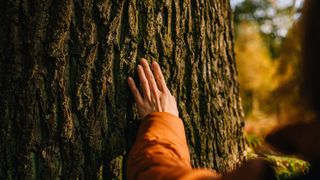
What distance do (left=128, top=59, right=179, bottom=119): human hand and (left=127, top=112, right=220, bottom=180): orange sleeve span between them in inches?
3.1

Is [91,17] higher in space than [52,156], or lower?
higher

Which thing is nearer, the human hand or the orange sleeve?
the orange sleeve

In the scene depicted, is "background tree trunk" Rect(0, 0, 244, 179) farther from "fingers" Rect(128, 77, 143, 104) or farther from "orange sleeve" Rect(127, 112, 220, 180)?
"orange sleeve" Rect(127, 112, 220, 180)

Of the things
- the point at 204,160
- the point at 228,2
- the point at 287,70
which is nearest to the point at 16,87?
the point at 204,160

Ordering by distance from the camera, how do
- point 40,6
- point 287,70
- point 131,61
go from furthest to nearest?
point 131,61 → point 40,6 → point 287,70

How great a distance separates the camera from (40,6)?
2.11 meters

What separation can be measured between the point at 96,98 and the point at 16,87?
358 millimetres

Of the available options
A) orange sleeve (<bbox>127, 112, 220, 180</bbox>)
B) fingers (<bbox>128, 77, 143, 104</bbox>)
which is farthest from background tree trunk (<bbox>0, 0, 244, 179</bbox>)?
orange sleeve (<bbox>127, 112, 220, 180</bbox>)

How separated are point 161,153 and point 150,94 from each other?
1.43 feet

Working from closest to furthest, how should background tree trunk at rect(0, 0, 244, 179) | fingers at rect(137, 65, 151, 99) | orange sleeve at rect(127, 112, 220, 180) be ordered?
orange sleeve at rect(127, 112, 220, 180)
background tree trunk at rect(0, 0, 244, 179)
fingers at rect(137, 65, 151, 99)

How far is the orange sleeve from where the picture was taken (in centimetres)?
168

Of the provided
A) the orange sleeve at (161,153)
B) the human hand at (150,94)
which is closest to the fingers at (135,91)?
the human hand at (150,94)

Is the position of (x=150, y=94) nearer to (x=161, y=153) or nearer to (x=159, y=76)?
(x=159, y=76)

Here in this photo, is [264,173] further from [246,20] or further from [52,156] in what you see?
[246,20]
